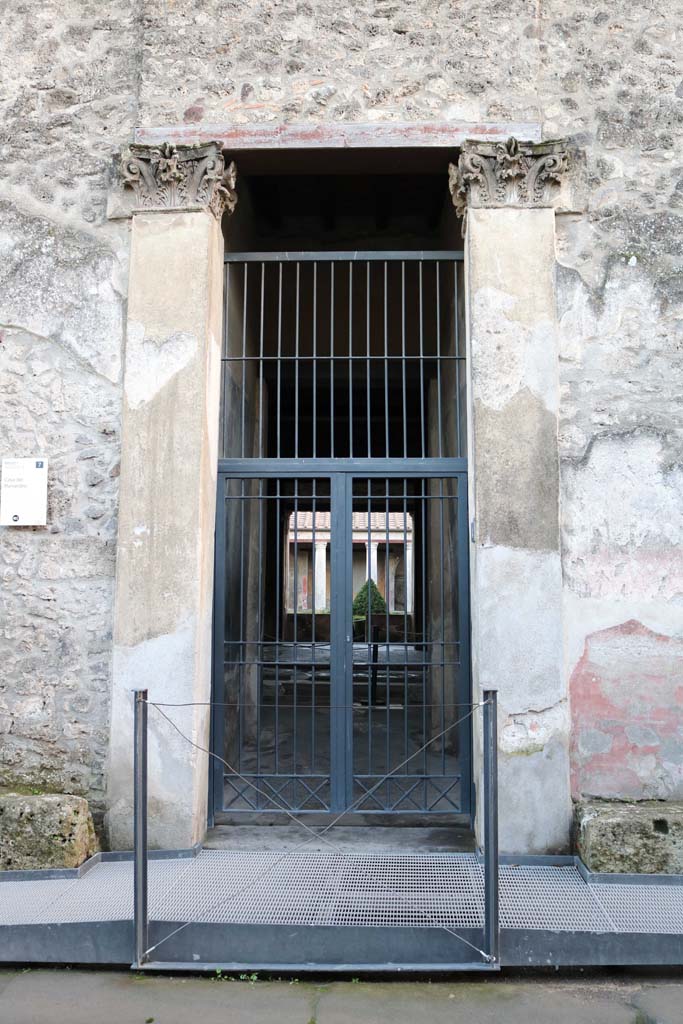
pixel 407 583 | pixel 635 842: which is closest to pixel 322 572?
pixel 407 583

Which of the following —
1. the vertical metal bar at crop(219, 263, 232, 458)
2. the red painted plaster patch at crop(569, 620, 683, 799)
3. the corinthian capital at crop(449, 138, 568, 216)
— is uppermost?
the corinthian capital at crop(449, 138, 568, 216)

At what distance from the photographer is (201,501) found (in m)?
4.79

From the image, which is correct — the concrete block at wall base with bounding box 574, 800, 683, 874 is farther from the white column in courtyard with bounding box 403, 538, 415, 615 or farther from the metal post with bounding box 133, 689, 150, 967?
the metal post with bounding box 133, 689, 150, 967

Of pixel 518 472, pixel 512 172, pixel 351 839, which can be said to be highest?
pixel 512 172

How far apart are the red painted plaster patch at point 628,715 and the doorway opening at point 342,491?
31.4 inches

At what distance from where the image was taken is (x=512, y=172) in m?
4.89

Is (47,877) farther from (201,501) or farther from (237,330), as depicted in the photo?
(237,330)

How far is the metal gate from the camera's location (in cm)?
508

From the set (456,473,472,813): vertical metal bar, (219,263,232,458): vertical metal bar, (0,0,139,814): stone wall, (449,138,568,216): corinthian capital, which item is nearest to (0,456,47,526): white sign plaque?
(0,0,139,814): stone wall

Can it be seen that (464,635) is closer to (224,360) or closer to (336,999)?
(336,999)

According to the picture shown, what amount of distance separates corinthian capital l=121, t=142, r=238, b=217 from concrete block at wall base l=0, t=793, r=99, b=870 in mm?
3608

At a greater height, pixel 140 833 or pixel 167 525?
pixel 167 525

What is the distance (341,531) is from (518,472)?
4.02 feet

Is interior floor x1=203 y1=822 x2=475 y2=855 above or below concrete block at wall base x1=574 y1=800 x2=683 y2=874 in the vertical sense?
below
